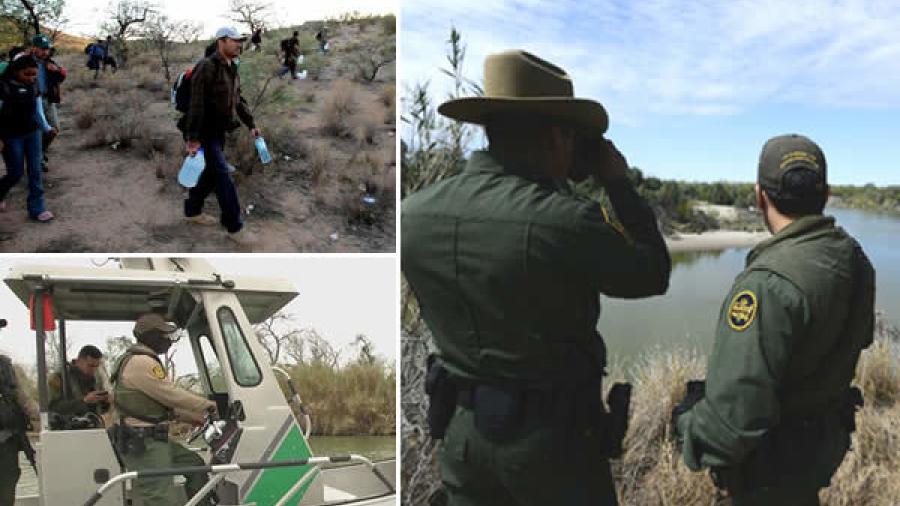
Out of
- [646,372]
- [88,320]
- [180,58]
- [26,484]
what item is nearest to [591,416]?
[646,372]

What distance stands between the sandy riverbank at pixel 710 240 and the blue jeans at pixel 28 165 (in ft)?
13.2

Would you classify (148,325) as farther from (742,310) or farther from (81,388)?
(742,310)

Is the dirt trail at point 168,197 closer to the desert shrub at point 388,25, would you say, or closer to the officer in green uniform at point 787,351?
the desert shrub at point 388,25

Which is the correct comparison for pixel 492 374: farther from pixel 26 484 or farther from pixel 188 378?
pixel 26 484

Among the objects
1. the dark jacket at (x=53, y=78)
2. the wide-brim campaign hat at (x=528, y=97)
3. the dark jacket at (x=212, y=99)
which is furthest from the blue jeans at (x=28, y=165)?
the wide-brim campaign hat at (x=528, y=97)

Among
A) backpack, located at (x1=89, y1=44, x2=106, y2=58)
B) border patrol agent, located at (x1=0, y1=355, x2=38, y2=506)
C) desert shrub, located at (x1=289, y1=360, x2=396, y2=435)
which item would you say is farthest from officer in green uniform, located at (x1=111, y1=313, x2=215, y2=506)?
desert shrub, located at (x1=289, y1=360, x2=396, y2=435)

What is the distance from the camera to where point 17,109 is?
5141mm

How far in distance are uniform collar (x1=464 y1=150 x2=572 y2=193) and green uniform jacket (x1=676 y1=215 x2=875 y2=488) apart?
0.58 m

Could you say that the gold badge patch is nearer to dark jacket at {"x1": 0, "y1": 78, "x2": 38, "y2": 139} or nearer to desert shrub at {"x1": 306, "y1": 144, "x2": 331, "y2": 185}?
desert shrub at {"x1": 306, "y1": 144, "x2": 331, "y2": 185}

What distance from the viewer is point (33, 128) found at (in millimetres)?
5238

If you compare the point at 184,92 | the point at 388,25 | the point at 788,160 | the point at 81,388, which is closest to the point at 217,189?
the point at 184,92

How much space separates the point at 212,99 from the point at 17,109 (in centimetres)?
125

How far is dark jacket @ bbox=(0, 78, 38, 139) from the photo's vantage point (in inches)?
199

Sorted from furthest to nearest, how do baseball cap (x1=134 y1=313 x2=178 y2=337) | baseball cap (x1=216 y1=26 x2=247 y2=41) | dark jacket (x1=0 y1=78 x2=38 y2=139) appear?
dark jacket (x1=0 y1=78 x2=38 y2=139) → baseball cap (x1=216 y1=26 x2=247 y2=41) → baseball cap (x1=134 y1=313 x2=178 y2=337)
